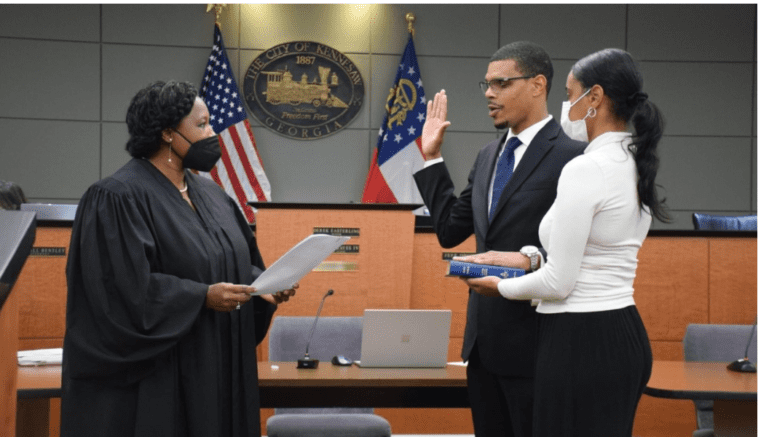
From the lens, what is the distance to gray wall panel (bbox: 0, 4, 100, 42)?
7047 mm

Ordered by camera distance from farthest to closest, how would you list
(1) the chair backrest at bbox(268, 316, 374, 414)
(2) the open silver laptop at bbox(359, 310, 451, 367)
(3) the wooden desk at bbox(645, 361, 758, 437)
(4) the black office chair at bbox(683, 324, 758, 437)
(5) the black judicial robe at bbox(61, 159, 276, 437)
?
(4) the black office chair at bbox(683, 324, 758, 437) < (1) the chair backrest at bbox(268, 316, 374, 414) < (2) the open silver laptop at bbox(359, 310, 451, 367) < (3) the wooden desk at bbox(645, 361, 758, 437) < (5) the black judicial robe at bbox(61, 159, 276, 437)

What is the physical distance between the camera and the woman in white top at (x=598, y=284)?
69.3 inches

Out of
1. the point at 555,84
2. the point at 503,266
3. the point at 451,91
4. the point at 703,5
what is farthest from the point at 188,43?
the point at 503,266

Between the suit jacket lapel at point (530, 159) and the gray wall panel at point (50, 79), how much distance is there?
232 inches

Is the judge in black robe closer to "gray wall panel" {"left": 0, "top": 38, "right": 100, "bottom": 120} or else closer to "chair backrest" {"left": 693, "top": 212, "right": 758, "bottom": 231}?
"chair backrest" {"left": 693, "top": 212, "right": 758, "bottom": 231}

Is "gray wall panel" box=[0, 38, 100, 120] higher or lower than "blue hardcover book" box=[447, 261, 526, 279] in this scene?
higher

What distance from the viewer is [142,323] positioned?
6.95 ft

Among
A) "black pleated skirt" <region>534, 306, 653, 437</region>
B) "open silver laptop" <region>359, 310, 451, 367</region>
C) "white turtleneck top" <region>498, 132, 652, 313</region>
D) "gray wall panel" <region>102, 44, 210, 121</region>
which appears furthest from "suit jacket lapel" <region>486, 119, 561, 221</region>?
"gray wall panel" <region>102, 44, 210, 121</region>

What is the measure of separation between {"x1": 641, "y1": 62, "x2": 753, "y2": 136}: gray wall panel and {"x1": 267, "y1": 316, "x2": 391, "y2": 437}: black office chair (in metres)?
5.40

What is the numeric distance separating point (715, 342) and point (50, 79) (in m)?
6.16

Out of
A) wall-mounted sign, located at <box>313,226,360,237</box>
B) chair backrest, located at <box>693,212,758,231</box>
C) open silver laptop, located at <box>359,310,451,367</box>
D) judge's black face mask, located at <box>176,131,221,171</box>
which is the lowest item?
open silver laptop, located at <box>359,310,451,367</box>

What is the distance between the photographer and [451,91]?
752 cm

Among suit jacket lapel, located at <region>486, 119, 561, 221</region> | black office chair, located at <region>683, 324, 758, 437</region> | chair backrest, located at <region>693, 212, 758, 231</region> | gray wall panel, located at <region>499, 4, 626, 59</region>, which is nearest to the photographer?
suit jacket lapel, located at <region>486, 119, 561, 221</region>

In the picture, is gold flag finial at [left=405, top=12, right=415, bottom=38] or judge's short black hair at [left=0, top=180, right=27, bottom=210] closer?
judge's short black hair at [left=0, top=180, right=27, bottom=210]
